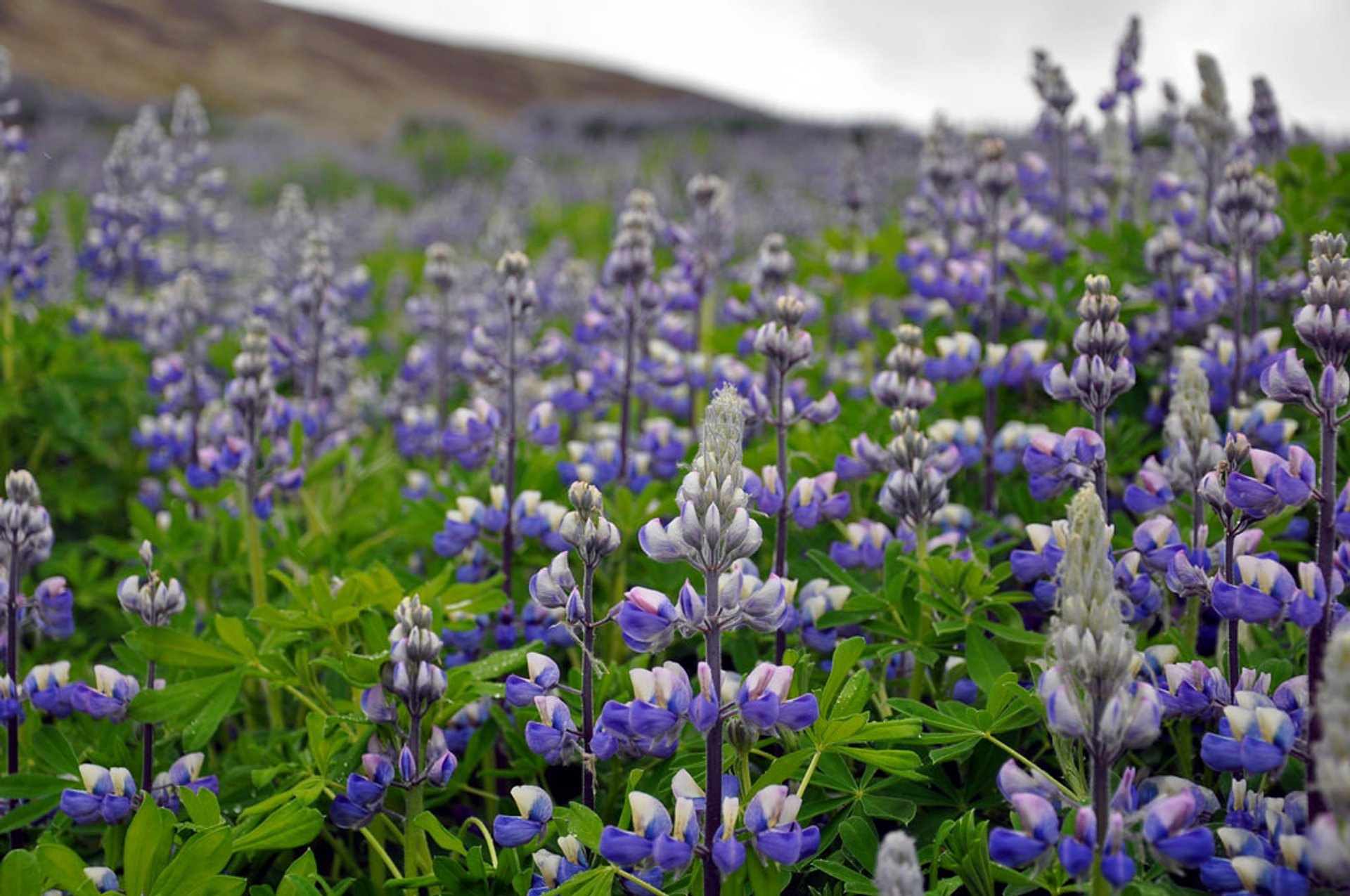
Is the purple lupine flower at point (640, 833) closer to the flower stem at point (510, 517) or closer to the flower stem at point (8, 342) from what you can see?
the flower stem at point (510, 517)

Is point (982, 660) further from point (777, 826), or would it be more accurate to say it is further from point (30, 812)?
point (30, 812)

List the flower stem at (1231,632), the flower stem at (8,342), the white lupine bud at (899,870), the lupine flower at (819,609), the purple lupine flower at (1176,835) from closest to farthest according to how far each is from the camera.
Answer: the white lupine bud at (899,870) < the purple lupine flower at (1176,835) < the flower stem at (1231,632) < the lupine flower at (819,609) < the flower stem at (8,342)

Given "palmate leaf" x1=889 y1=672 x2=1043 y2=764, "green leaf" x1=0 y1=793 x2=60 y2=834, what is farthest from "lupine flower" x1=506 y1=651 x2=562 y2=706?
"green leaf" x1=0 y1=793 x2=60 y2=834

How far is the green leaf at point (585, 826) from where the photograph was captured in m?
1.51

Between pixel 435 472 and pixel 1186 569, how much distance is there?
241 centimetres

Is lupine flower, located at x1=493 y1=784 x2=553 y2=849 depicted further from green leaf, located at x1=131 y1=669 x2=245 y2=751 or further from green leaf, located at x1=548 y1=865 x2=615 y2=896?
green leaf, located at x1=131 y1=669 x2=245 y2=751

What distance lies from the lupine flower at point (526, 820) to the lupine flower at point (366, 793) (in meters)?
0.20

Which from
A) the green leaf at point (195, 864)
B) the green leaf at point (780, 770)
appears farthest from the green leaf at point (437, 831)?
the green leaf at point (780, 770)

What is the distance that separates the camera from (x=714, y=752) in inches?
52.8

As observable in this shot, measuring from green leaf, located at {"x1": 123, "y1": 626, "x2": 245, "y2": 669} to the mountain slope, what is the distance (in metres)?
8.20

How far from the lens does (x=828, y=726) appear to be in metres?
1.56

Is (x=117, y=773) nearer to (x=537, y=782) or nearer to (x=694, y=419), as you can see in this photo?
(x=537, y=782)

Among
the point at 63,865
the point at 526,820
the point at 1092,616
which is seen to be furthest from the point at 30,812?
the point at 1092,616

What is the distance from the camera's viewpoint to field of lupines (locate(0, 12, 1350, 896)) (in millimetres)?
1343
